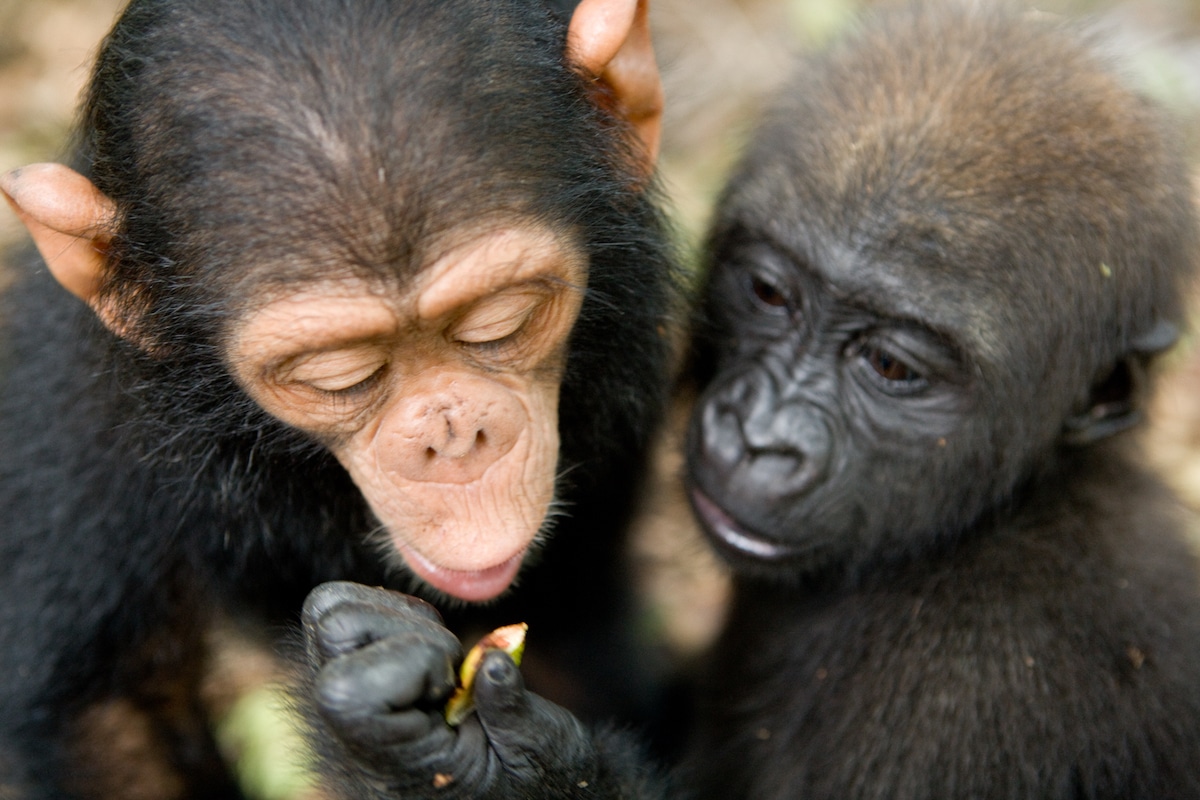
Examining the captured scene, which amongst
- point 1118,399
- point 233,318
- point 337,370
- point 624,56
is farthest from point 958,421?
point 233,318

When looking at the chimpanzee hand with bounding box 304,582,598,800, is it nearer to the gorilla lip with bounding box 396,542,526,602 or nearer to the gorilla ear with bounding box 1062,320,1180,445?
the gorilla lip with bounding box 396,542,526,602

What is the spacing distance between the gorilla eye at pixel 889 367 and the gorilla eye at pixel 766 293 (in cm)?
39

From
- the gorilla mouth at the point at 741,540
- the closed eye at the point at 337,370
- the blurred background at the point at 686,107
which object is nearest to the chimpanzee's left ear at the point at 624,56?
the closed eye at the point at 337,370

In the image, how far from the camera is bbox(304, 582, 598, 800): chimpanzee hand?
3068 millimetres

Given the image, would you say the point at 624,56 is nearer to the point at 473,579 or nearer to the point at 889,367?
the point at 889,367

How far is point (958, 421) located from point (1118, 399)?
0.75 m

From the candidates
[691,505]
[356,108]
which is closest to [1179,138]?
[691,505]

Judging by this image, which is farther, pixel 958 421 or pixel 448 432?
pixel 958 421

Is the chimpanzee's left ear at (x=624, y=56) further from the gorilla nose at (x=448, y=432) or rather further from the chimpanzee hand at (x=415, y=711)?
the chimpanzee hand at (x=415, y=711)

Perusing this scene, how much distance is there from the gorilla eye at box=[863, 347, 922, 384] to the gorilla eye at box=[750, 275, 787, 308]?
1.27 feet

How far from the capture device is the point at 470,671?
10.6ft

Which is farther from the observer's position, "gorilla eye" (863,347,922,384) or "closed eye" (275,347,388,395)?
"gorilla eye" (863,347,922,384)

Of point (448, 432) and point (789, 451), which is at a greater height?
point (448, 432)

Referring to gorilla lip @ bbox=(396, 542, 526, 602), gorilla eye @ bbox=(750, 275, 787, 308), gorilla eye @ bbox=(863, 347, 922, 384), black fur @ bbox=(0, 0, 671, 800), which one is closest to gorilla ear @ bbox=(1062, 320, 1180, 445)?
gorilla eye @ bbox=(863, 347, 922, 384)
